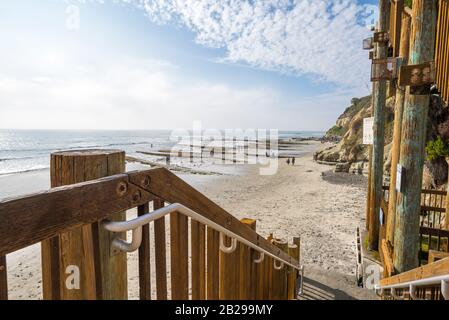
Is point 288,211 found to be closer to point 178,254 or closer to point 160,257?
point 178,254

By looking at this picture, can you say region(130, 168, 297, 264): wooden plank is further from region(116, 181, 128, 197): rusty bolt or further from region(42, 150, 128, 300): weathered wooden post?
region(42, 150, 128, 300): weathered wooden post

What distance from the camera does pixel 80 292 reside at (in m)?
0.96

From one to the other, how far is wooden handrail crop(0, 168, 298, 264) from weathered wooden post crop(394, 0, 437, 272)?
3331mm

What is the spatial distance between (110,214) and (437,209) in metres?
7.15

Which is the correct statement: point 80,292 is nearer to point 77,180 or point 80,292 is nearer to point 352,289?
point 77,180

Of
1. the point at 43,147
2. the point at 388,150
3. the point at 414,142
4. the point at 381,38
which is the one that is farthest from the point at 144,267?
the point at 43,147

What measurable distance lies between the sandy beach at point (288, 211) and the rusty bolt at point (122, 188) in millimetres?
5533

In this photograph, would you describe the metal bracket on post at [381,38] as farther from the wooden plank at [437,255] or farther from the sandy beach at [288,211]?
the sandy beach at [288,211]

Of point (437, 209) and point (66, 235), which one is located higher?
point (66, 235)

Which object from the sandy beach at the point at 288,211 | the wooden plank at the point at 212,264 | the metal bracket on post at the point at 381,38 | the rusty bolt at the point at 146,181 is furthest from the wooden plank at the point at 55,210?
the metal bracket on post at the point at 381,38

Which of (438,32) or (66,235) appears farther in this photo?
(438,32)

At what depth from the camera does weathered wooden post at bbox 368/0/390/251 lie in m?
5.96
